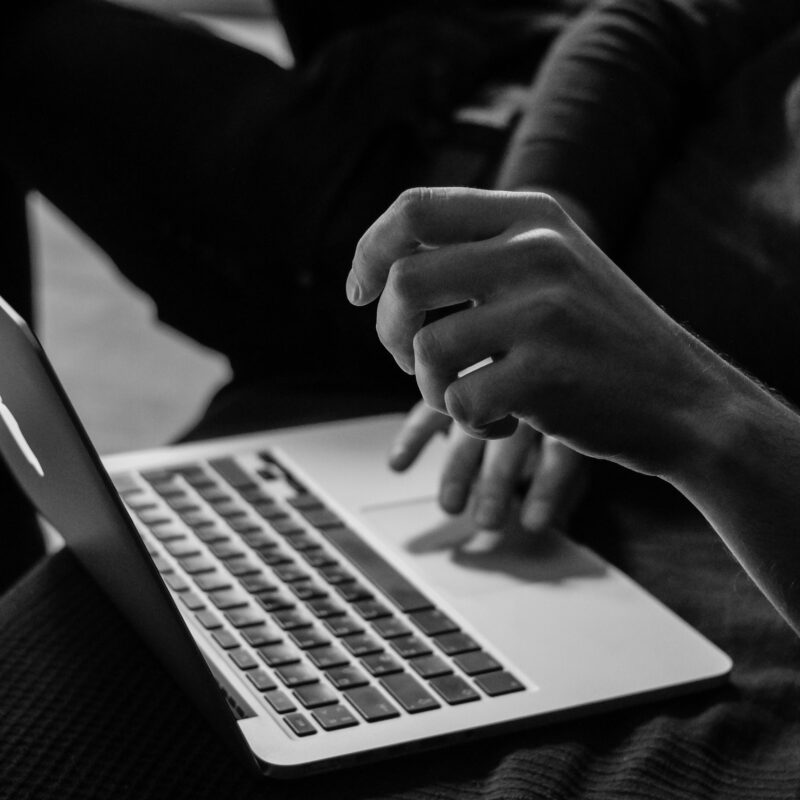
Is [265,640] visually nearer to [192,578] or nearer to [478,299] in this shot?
[192,578]

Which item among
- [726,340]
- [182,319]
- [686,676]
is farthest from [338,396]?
[686,676]

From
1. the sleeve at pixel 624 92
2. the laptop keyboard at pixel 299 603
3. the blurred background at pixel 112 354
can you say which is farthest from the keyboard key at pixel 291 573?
the blurred background at pixel 112 354

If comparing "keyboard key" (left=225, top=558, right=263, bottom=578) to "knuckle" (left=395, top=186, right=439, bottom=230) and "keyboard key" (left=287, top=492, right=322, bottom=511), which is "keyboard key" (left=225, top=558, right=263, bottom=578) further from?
"knuckle" (left=395, top=186, right=439, bottom=230)

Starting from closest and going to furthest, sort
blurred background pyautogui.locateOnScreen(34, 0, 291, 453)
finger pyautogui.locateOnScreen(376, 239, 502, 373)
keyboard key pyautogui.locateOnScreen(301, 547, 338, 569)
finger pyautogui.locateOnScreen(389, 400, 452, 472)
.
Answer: finger pyautogui.locateOnScreen(376, 239, 502, 373), keyboard key pyautogui.locateOnScreen(301, 547, 338, 569), finger pyautogui.locateOnScreen(389, 400, 452, 472), blurred background pyautogui.locateOnScreen(34, 0, 291, 453)

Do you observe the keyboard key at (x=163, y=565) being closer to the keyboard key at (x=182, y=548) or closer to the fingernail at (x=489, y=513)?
the keyboard key at (x=182, y=548)

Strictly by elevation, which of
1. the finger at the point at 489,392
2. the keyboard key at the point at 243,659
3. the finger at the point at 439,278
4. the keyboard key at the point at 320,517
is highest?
the finger at the point at 439,278

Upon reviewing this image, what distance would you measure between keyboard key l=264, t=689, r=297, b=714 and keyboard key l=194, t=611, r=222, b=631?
60 millimetres

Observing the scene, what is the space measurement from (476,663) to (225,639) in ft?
0.37

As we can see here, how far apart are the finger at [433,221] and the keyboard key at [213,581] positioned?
22 cm

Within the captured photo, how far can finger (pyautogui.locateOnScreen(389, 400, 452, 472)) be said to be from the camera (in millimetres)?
738

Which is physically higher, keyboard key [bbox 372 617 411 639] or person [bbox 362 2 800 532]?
person [bbox 362 2 800 532]

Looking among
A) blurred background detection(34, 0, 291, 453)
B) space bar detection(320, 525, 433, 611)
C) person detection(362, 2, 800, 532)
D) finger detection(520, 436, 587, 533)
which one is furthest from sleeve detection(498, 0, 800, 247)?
blurred background detection(34, 0, 291, 453)

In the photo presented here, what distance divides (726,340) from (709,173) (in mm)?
149

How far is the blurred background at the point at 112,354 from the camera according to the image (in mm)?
1675
